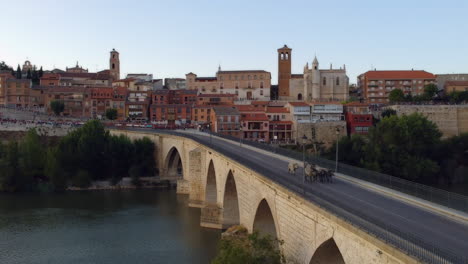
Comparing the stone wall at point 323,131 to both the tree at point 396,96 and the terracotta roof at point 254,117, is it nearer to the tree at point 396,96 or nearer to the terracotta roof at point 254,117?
the terracotta roof at point 254,117

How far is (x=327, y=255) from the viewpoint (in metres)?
13.7

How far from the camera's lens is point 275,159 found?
26.4 metres

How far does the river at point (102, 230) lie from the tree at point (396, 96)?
37.7 metres

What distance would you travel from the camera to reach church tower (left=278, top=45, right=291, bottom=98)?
8019cm

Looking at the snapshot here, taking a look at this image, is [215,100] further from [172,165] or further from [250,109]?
[172,165]

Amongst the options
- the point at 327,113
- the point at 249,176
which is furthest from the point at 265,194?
the point at 327,113

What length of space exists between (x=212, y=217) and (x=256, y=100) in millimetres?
46136

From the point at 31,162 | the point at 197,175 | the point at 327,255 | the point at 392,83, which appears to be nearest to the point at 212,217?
the point at 197,175

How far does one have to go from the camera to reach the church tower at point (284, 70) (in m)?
80.2

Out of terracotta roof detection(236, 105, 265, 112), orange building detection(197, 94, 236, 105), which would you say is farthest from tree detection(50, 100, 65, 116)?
terracotta roof detection(236, 105, 265, 112)

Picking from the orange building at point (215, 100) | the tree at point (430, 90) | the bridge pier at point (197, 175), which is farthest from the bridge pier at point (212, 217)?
the tree at point (430, 90)

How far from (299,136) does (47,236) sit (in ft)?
115

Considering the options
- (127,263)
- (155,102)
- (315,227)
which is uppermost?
(155,102)

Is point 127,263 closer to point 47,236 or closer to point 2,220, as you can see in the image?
point 47,236
